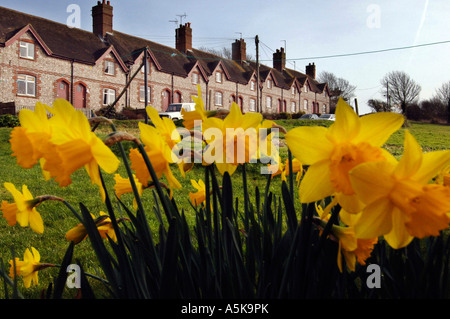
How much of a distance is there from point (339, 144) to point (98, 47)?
24448mm

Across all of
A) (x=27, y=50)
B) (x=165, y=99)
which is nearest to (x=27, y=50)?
(x=27, y=50)

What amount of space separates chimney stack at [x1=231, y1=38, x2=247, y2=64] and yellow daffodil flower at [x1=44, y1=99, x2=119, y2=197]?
111 feet

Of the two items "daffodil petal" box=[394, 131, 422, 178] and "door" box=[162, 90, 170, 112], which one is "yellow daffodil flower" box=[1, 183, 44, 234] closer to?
"daffodil petal" box=[394, 131, 422, 178]

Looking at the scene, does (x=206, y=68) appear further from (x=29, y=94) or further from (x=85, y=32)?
(x=29, y=94)

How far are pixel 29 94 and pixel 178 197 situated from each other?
1824 cm

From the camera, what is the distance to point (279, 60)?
123 ft

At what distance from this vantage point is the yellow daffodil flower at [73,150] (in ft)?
2.40

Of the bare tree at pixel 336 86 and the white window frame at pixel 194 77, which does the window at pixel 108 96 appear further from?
the bare tree at pixel 336 86

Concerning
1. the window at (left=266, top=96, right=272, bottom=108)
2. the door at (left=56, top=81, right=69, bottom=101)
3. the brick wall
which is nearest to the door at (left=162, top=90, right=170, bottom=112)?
the brick wall

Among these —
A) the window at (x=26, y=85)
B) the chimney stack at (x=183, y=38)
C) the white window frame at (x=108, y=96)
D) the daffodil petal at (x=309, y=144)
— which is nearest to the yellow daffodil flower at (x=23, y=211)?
the daffodil petal at (x=309, y=144)

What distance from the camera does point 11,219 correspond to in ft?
3.78

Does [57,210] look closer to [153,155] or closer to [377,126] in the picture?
[153,155]

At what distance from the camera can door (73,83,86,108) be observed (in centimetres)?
2089

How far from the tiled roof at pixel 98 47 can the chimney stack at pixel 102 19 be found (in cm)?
42
